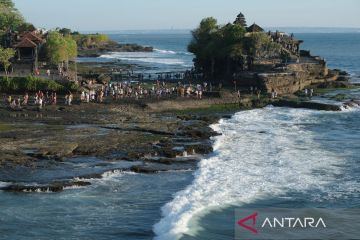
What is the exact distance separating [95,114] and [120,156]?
49.1 ft

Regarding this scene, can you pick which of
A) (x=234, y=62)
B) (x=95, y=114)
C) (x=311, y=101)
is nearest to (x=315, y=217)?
(x=95, y=114)

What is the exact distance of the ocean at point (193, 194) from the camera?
2244cm

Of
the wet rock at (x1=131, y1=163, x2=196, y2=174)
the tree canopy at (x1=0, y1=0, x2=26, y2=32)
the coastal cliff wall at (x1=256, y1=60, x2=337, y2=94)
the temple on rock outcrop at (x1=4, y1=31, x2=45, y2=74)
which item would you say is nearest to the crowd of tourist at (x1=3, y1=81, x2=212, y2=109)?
the coastal cliff wall at (x1=256, y1=60, x2=337, y2=94)

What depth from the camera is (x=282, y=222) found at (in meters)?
23.6

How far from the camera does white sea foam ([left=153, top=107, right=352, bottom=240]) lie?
24891 mm

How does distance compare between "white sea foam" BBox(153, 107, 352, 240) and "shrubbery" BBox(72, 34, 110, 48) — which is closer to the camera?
"white sea foam" BBox(153, 107, 352, 240)

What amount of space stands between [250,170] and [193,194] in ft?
20.9

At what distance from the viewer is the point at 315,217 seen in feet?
79.9

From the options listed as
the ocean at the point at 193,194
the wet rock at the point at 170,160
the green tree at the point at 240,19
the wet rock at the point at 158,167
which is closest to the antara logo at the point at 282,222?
the ocean at the point at 193,194

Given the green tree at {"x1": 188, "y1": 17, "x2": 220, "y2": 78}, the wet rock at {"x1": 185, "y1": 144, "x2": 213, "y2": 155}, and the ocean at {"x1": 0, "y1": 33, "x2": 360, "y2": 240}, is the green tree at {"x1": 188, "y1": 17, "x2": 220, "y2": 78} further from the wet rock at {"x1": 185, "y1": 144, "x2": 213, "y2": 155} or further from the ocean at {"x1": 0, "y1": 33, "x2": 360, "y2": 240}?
the wet rock at {"x1": 185, "y1": 144, "x2": 213, "y2": 155}

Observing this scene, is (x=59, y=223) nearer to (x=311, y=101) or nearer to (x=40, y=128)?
(x=40, y=128)

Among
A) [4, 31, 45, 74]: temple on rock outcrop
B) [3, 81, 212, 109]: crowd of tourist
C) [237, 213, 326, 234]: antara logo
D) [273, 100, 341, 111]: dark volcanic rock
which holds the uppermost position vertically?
[4, 31, 45, 74]: temple on rock outcrop

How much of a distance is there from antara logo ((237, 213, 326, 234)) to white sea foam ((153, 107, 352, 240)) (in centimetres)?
201

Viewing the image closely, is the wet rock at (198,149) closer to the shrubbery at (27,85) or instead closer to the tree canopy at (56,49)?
the shrubbery at (27,85)
